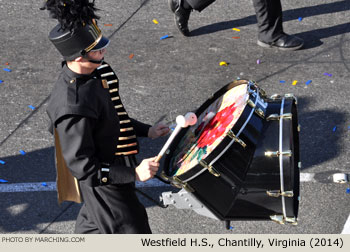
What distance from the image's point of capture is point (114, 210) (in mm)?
3537

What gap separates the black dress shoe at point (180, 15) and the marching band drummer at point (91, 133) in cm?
305

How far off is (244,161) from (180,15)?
140 inches

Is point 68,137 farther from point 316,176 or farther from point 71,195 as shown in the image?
point 316,176

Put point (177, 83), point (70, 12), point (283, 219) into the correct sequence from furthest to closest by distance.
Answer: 1. point (177, 83)
2. point (283, 219)
3. point (70, 12)

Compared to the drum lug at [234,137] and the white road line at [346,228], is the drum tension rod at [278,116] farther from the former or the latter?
the white road line at [346,228]

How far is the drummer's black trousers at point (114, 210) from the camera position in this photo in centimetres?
354

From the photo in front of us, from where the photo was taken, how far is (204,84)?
5.96 m

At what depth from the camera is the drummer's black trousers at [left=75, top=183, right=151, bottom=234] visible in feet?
11.6

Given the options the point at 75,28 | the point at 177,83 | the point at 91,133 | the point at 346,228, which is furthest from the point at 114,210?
the point at 177,83

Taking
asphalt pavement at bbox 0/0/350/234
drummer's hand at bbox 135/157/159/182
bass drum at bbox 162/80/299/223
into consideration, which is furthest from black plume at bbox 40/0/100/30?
asphalt pavement at bbox 0/0/350/234

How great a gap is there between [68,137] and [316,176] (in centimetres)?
239

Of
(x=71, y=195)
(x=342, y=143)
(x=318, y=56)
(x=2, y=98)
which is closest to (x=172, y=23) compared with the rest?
(x=318, y=56)

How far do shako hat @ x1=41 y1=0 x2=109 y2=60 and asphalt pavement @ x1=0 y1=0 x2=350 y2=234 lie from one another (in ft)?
5.75

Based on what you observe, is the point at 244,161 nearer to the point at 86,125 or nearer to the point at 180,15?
the point at 86,125
